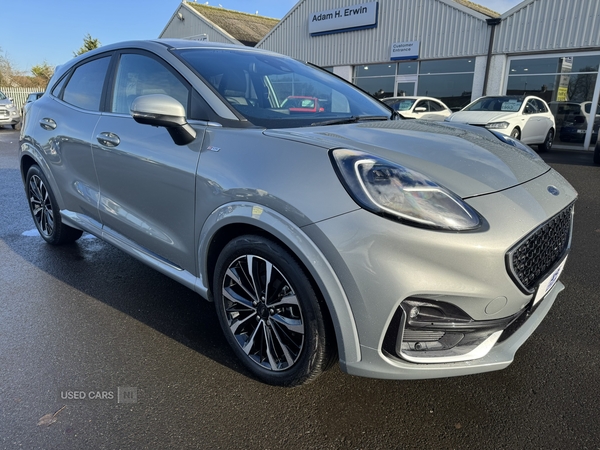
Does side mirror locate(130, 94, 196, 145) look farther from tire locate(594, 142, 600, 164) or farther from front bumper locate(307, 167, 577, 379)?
tire locate(594, 142, 600, 164)

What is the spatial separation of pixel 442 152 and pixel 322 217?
713 mm

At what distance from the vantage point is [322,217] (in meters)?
1.69

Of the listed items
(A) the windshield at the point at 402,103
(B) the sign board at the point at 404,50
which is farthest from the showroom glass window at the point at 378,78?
(A) the windshield at the point at 402,103

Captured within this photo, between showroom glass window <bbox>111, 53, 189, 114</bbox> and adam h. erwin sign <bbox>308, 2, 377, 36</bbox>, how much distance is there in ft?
50.8

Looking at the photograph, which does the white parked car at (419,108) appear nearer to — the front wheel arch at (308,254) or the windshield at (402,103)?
the windshield at (402,103)

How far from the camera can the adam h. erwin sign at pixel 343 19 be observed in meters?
16.5

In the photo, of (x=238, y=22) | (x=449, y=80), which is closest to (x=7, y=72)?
(x=238, y=22)

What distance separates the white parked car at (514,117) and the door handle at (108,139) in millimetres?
8766

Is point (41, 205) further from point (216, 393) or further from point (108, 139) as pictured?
point (216, 393)

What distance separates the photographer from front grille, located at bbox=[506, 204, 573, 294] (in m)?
1.67

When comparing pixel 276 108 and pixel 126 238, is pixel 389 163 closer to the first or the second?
pixel 276 108

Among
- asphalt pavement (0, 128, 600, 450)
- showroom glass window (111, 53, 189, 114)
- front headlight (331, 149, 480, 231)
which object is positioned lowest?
asphalt pavement (0, 128, 600, 450)

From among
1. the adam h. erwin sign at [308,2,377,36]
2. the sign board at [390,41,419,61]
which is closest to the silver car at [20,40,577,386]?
the sign board at [390,41,419,61]

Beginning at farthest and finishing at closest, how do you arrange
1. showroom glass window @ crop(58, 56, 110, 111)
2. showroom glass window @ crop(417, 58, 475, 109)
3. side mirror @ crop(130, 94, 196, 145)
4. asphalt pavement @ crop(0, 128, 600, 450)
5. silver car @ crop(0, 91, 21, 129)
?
1. silver car @ crop(0, 91, 21, 129)
2. showroom glass window @ crop(417, 58, 475, 109)
3. showroom glass window @ crop(58, 56, 110, 111)
4. side mirror @ crop(130, 94, 196, 145)
5. asphalt pavement @ crop(0, 128, 600, 450)
